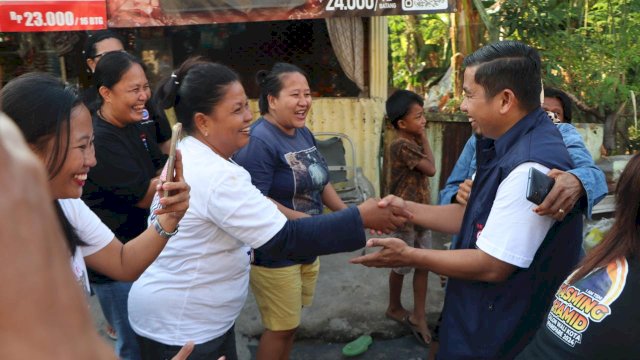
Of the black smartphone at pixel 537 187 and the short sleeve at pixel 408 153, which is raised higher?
the black smartphone at pixel 537 187

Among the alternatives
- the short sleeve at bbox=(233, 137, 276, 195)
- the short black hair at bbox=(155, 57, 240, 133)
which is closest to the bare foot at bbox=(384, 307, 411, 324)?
the short sleeve at bbox=(233, 137, 276, 195)

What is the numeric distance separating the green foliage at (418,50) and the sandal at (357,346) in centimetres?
611

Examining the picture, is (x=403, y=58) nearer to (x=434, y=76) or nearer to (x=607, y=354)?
(x=434, y=76)

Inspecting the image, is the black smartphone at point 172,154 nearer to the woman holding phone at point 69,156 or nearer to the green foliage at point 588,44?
Answer: the woman holding phone at point 69,156

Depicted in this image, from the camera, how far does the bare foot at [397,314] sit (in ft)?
13.8

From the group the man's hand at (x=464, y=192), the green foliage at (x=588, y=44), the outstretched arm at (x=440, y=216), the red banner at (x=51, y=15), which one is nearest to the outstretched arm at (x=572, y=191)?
the man's hand at (x=464, y=192)

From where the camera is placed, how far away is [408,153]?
4121mm

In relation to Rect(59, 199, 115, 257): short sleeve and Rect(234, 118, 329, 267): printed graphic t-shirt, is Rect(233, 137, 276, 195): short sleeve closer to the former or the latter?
Rect(234, 118, 329, 267): printed graphic t-shirt

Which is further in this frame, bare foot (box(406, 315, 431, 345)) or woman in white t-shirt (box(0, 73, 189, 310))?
bare foot (box(406, 315, 431, 345))

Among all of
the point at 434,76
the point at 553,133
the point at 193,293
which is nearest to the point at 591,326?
the point at 553,133

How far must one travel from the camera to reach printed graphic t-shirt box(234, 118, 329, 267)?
3.05m

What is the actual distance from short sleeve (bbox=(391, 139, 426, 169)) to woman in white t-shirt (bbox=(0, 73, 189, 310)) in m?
2.42

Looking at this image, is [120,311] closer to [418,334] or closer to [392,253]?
[392,253]

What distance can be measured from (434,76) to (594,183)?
7.73 metres
